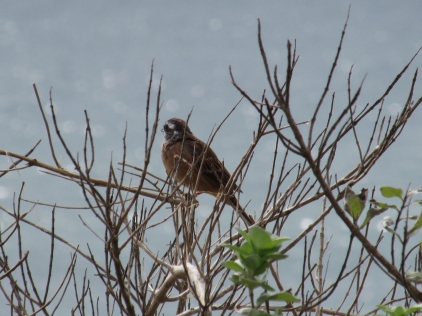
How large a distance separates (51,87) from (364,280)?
156cm

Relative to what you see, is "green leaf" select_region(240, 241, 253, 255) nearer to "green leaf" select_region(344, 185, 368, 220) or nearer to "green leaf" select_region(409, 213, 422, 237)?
"green leaf" select_region(344, 185, 368, 220)

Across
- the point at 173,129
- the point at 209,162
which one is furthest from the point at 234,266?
the point at 173,129

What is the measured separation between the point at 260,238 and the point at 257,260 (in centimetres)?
5

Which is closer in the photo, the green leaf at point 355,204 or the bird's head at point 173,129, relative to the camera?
the green leaf at point 355,204

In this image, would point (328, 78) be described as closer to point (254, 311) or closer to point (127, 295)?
point (254, 311)

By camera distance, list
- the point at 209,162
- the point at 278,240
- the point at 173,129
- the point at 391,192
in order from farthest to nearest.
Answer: the point at 173,129 → the point at 209,162 → the point at 391,192 → the point at 278,240

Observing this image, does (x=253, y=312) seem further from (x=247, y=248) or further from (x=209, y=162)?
(x=209, y=162)

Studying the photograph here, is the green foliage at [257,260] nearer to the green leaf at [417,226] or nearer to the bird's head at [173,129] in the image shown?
the green leaf at [417,226]

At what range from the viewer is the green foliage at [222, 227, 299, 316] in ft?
3.65

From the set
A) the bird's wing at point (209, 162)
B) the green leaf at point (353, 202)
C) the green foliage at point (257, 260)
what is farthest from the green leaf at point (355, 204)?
the bird's wing at point (209, 162)

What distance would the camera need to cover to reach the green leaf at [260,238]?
1.10 metres

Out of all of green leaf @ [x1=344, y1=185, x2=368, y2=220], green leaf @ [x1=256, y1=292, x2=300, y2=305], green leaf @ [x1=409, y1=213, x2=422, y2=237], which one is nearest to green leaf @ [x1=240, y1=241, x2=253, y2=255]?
green leaf @ [x1=256, y1=292, x2=300, y2=305]

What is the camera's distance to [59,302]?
8.55ft

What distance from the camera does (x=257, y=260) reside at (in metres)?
1.12
